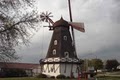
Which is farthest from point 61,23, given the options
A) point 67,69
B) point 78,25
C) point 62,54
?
point 67,69

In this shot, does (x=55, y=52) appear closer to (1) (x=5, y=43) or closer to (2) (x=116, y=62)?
(1) (x=5, y=43)

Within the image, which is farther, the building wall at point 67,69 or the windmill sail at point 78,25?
the windmill sail at point 78,25

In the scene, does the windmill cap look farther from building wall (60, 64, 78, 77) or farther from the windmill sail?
building wall (60, 64, 78, 77)

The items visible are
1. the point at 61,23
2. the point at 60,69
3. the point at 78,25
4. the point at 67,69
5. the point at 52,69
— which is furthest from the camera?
the point at 61,23

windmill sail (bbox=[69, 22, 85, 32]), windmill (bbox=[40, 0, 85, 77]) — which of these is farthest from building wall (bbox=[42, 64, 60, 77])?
windmill sail (bbox=[69, 22, 85, 32])

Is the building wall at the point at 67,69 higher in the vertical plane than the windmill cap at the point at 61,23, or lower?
lower

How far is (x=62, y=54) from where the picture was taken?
75.8m

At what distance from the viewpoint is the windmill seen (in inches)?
2958

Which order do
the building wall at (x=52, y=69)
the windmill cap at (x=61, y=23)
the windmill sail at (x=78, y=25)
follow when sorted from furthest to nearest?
the windmill cap at (x=61, y=23) < the windmill sail at (x=78, y=25) < the building wall at (x=52, y=69)

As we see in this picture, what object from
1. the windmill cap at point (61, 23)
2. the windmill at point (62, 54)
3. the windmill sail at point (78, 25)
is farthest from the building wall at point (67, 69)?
the windmill cap at point (61, 23)

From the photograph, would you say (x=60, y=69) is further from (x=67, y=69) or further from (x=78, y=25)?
(x=78, y=25)

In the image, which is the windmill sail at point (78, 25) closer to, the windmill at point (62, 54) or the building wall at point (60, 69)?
the windmill at point (62, 54)

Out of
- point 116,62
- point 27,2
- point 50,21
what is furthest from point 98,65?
point 27,2

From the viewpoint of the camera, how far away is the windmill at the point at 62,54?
246ft
